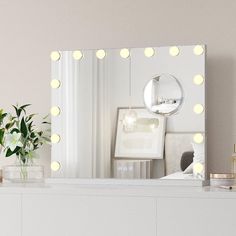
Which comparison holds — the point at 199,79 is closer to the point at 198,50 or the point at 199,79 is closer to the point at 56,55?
the point at 198,50

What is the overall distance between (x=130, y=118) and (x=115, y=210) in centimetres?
44

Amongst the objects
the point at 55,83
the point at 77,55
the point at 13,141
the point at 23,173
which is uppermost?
the point at 77,55

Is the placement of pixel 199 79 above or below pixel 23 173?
above

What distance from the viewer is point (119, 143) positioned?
280 cm

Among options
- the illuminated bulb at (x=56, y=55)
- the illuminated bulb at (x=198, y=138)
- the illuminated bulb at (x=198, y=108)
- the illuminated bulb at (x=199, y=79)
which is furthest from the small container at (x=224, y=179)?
the illuminated bulb at (x=56, y=55)

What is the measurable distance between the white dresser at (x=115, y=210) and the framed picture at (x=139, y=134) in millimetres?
144

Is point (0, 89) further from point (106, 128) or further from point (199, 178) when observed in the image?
point (199, 178)

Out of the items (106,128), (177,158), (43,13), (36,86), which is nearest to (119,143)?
(106,128)

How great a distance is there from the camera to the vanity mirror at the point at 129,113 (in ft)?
8.91

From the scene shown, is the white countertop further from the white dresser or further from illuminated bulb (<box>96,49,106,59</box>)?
illuminated bulb (<box>96,49,106,59</box>)

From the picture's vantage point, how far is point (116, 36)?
118 inches

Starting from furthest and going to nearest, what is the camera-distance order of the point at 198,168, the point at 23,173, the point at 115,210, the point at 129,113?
the point at 23,173
the point at 129,113
the point at 198,168
the point at 115,210

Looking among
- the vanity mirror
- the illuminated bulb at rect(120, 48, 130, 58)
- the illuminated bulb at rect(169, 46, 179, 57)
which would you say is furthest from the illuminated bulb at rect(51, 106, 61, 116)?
the illuminated bulb at rect(169, 46, 179, 57)

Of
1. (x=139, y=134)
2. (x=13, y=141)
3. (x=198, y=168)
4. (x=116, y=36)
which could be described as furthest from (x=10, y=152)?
(x=198, y=168)
